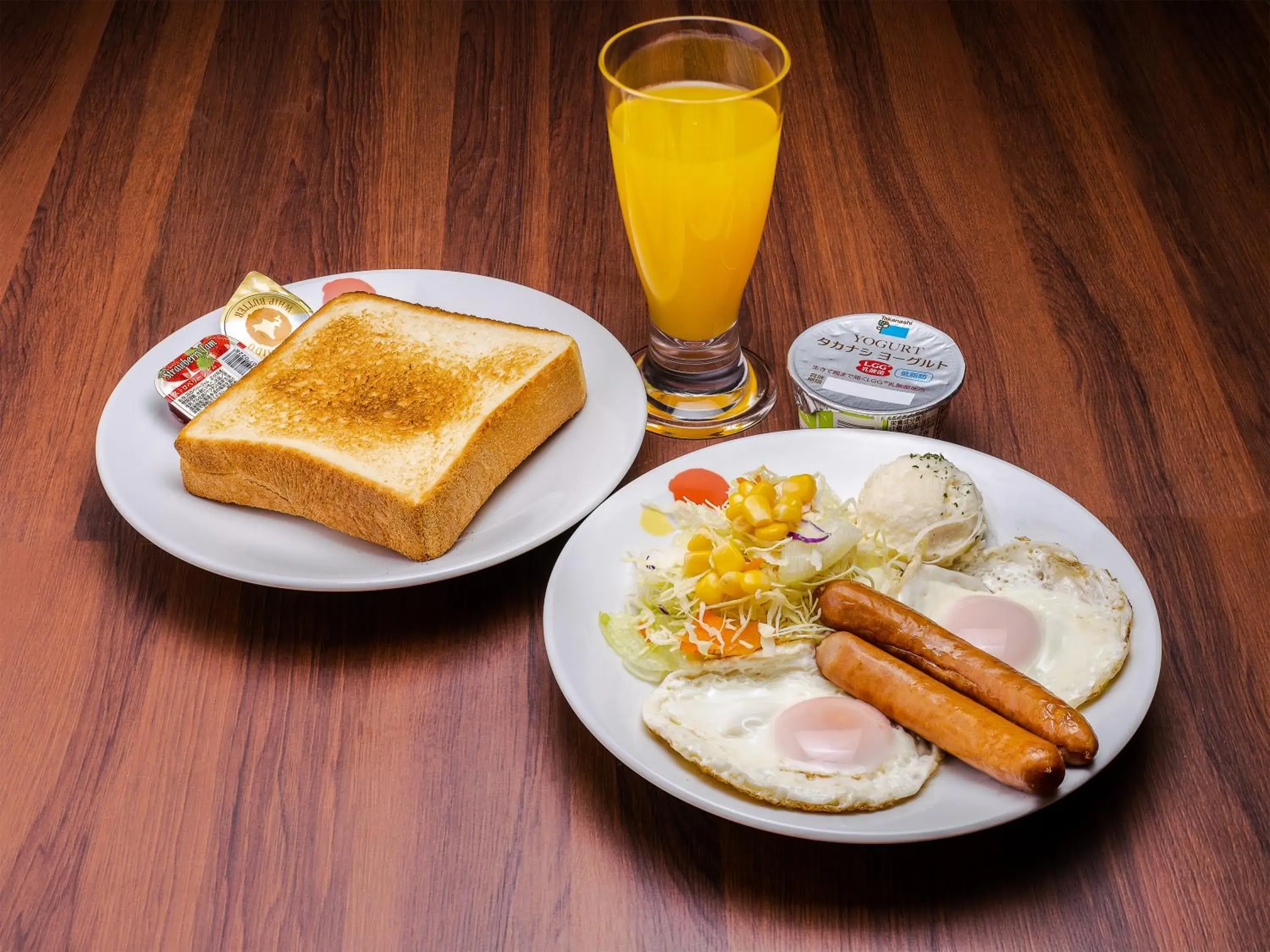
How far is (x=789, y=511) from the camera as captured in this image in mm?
1599

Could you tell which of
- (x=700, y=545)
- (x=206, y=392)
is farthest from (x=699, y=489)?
(x=206, y=392)

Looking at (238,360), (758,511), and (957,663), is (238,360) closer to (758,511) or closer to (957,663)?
(758,511)

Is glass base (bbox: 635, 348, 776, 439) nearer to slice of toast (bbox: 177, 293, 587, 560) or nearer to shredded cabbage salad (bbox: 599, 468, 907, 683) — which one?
slice of toast (bbox: 177, 293, 587, 560)

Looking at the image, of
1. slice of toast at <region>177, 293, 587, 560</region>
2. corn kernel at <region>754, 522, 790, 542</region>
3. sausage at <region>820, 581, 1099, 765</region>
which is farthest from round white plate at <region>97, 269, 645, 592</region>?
sausage at <region>820, 581, 1099, 765</region>

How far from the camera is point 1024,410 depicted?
6.68 ft

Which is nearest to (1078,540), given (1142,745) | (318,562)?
(1142,745)

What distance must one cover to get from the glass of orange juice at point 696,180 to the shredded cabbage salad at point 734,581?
352 mm

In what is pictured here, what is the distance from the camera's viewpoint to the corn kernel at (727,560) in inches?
61.2

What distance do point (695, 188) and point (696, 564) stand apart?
1.90 feet

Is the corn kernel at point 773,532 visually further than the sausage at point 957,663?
Yes

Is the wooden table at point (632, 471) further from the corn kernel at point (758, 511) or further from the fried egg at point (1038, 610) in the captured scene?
the corn kernel at point (758, 511)

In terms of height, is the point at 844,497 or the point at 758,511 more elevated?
the point at 758,511

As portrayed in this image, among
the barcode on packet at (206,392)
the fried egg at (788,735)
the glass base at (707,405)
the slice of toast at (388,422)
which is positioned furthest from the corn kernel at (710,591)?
the barcode on packet at (206,392)

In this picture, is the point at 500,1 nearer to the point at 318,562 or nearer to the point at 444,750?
the point at 318,562
